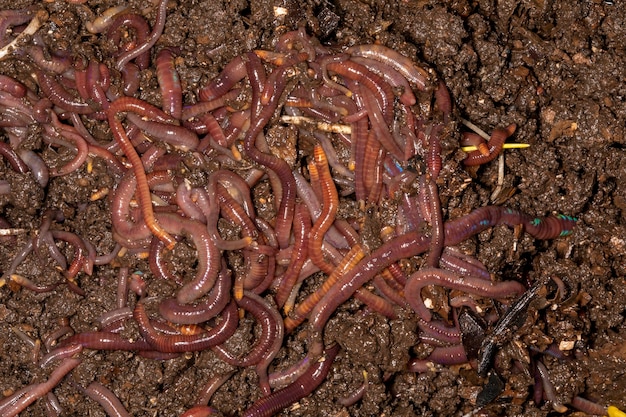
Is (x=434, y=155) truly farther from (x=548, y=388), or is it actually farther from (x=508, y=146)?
(x=548, y=388)

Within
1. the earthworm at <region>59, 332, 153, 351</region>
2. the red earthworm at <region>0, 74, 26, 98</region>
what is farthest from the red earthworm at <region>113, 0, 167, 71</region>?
the earthworm at <region>59, 332, 153, 351</region>

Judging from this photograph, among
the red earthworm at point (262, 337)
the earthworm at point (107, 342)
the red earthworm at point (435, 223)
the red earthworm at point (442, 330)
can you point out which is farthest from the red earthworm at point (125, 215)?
the red earthworm at point (442, 330)

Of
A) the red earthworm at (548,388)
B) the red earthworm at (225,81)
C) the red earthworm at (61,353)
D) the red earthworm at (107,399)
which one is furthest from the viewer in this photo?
the red earthworm at (548,388)

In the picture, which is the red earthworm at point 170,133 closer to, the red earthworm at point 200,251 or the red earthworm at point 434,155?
the red earthworm at point 200,251

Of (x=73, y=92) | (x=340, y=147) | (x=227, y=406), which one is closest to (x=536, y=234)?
(x=340, y=147)

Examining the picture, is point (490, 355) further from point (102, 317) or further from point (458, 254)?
point (102, 317)

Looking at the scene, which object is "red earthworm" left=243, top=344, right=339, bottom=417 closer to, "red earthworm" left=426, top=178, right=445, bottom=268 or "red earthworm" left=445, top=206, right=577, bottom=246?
"red earthworm" left=426, top=178, right=445, bottom=268
